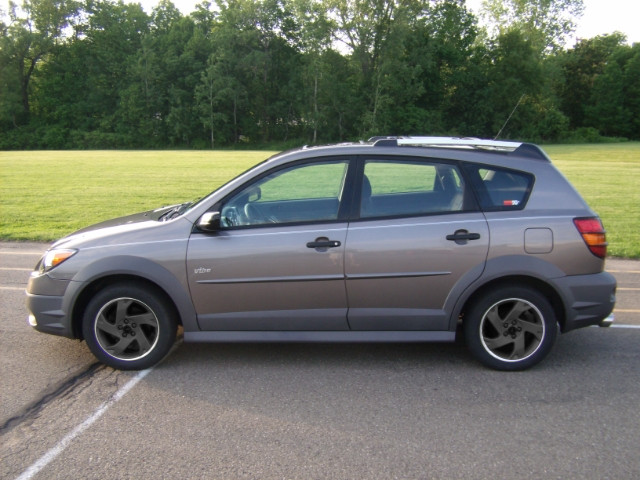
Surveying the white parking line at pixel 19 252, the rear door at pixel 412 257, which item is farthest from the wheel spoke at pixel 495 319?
the white parking line at pixel 19 252

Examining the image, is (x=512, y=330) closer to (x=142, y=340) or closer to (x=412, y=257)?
(x=412, y=257)

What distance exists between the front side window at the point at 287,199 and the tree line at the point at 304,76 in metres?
58.6

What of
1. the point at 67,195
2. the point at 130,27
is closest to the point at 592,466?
the point at 67,195

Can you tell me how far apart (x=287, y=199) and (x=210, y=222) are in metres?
0.77

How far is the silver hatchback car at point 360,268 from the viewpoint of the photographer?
454 cm

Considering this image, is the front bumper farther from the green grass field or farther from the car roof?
the green grass field

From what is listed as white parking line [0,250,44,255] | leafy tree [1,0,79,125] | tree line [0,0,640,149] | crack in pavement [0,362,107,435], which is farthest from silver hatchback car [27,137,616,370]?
leafy tree [1,0,79,125]

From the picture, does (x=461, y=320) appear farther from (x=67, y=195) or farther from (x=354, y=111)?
(x=354, y=111)

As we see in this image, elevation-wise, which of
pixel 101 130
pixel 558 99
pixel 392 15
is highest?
pixel 392 15

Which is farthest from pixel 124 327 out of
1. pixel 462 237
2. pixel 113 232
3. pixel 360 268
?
pixel 462 237

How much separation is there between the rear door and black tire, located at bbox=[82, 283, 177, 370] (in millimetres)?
1467

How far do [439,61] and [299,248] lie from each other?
231 feet

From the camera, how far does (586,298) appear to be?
4.57 meters

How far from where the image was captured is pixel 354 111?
220 ft
